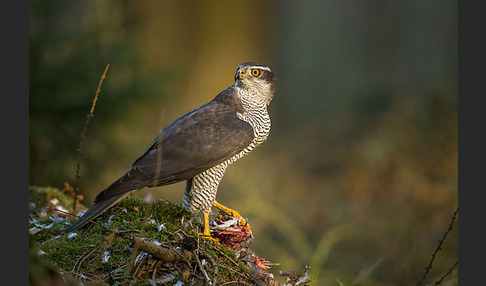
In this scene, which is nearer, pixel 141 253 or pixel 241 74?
pixel 141 253

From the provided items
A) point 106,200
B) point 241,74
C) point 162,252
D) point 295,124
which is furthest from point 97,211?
point 295,124

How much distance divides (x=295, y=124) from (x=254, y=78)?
867 cm

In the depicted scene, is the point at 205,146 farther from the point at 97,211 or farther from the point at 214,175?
the point at 97,211

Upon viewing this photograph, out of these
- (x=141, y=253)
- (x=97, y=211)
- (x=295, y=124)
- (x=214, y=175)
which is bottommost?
(x=141, y=253)

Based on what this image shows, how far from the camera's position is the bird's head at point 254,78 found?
4121mm

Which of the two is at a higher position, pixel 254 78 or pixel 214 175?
pixel 254 78

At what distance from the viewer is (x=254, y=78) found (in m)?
4.14

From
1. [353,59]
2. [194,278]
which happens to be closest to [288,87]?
[353,59]

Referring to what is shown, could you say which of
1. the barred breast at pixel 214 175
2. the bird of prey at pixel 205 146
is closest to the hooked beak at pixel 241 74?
the bird of prey at pixel 205 146

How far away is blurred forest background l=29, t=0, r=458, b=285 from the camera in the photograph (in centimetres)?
621

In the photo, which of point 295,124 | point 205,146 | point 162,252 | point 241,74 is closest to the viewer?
point 162,252

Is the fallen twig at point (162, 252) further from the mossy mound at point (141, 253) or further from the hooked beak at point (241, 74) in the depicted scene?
the hooked beak at point (241, 74)

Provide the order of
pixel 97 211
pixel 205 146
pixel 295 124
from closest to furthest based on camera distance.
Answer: pixel 97 211 → pixel 205 146 → pixel 295 124

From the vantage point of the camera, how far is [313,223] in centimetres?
807
